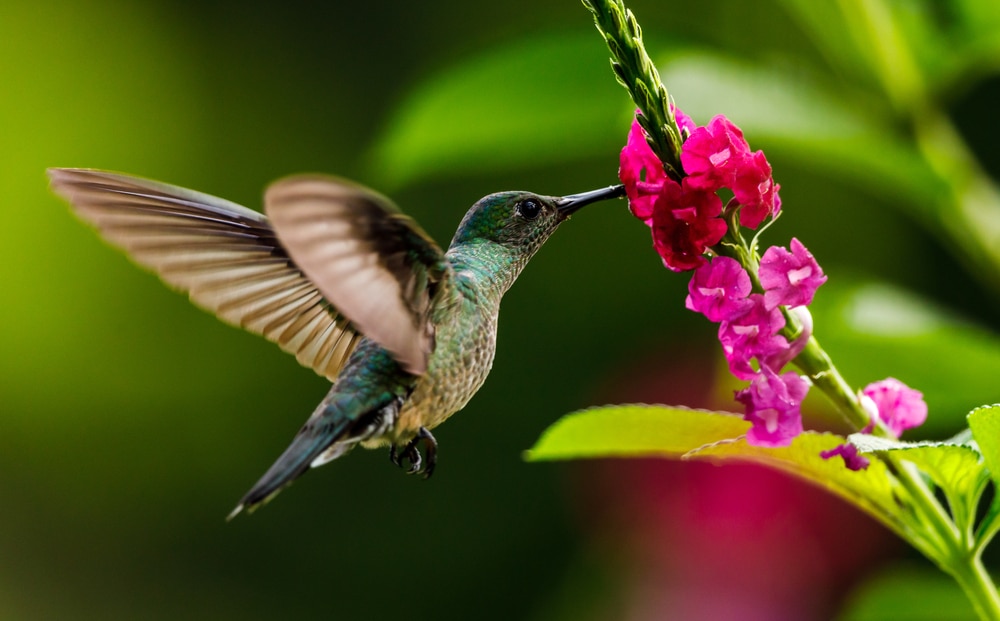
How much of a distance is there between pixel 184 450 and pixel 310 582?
931mm

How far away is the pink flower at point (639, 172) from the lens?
1537mm

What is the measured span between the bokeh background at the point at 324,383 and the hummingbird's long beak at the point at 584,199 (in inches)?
60.3

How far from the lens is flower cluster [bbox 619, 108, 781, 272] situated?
4.74 feet

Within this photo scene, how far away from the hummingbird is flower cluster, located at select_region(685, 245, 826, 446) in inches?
18.5

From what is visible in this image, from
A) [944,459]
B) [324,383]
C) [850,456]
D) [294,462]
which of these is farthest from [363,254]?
[324,383]

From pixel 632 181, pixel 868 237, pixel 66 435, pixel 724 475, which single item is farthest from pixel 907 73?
pixel 66 435

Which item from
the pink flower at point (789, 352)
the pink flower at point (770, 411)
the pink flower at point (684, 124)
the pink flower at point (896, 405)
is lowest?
the pink flower at point (770, 411)

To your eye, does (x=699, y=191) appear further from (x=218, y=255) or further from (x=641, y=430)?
(x=218, y=255)

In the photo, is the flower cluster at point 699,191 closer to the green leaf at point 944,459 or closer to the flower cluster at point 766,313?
the flower cluster at point 766,313

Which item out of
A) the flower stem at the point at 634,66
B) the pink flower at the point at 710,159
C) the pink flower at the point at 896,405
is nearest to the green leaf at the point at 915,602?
the pink flower at the point at 896,405

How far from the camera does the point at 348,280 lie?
169 cm

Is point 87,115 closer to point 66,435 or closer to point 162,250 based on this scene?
point 66,435

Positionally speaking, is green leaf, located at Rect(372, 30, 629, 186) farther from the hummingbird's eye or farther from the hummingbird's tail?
the hummingbird's tail

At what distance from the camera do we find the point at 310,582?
5480mm
